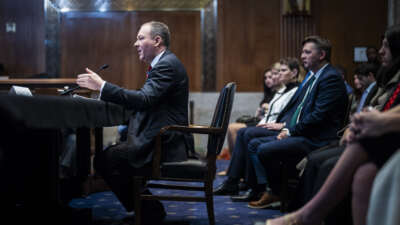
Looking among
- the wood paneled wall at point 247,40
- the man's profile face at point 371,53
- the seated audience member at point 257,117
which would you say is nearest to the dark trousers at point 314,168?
the seated audience member at point 257,117

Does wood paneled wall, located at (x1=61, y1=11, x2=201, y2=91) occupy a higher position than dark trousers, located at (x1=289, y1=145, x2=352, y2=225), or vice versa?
wood paneled wall, located at (x1=61, y1=11, x2=201, y2=91)

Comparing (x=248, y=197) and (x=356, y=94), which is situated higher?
(x=356, y=94)

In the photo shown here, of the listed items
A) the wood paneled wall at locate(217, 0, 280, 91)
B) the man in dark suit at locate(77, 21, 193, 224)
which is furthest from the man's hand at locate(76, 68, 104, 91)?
the wood paneled wall at locate(217, 0, 280, 91)

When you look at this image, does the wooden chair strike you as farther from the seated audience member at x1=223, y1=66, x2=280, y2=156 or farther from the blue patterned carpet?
the seated audience member at x1=223, y1=66, x2=280, y2=156

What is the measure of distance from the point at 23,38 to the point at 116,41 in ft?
4.26

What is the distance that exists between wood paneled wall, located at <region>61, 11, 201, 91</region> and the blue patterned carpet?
356 cm

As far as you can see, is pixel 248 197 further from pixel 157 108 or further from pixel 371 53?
pixel 371 53

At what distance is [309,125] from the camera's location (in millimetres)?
3340

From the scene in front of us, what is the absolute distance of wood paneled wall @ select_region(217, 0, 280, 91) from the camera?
23.0 feet

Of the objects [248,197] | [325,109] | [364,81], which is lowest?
[248,197]

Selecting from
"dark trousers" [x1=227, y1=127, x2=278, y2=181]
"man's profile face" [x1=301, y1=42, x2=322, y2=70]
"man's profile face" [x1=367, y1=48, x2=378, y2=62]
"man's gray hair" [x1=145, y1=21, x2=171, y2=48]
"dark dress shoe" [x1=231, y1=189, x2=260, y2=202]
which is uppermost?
"man's gray hair" [x1=145, y1=21, x2=171, y2=48]

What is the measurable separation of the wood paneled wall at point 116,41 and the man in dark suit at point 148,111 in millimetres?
4328

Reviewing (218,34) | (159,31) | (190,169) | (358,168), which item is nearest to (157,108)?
(190,169)

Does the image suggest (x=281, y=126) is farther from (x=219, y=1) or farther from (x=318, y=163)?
(x=219, y=1)
